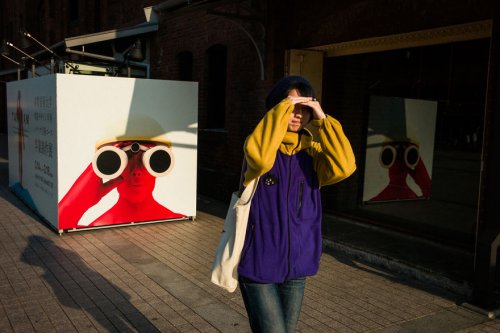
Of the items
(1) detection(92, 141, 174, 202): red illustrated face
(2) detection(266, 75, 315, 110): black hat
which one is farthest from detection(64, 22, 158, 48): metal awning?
(2) detection(266, 75, 315, 110): black hat

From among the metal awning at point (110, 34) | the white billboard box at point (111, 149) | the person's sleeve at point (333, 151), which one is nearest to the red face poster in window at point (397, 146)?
the white billboard box at point (111, 149)

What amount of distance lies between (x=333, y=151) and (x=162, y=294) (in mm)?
2981

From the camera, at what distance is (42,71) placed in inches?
601

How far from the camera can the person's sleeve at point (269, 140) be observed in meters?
2.42

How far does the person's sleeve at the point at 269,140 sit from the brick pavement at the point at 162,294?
7.23ft

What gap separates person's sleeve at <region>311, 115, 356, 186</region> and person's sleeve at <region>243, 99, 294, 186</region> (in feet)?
0.79

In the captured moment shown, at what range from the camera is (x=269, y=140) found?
243 cm

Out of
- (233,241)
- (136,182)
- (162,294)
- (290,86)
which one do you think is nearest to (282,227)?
(233,241)

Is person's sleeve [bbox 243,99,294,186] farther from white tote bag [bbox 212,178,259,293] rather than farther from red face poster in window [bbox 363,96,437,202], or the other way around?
red face poster in window [bbox 363,96,437,202]

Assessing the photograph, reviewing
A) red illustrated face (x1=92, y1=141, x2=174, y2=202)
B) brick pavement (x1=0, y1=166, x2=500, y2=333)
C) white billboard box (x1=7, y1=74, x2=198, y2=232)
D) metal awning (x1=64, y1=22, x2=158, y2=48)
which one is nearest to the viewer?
brick pavement (x1=0, y1=166, x2=500, y2=333)

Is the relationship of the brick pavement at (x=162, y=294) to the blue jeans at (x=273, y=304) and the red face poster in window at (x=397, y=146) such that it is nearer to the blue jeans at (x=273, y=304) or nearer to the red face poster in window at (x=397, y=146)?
the blue jeans at (x=273, y=304)

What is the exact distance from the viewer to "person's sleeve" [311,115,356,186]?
256cm

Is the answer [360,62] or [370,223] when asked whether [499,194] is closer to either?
[370,223]

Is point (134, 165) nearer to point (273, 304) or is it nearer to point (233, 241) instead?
point (233, 241)
